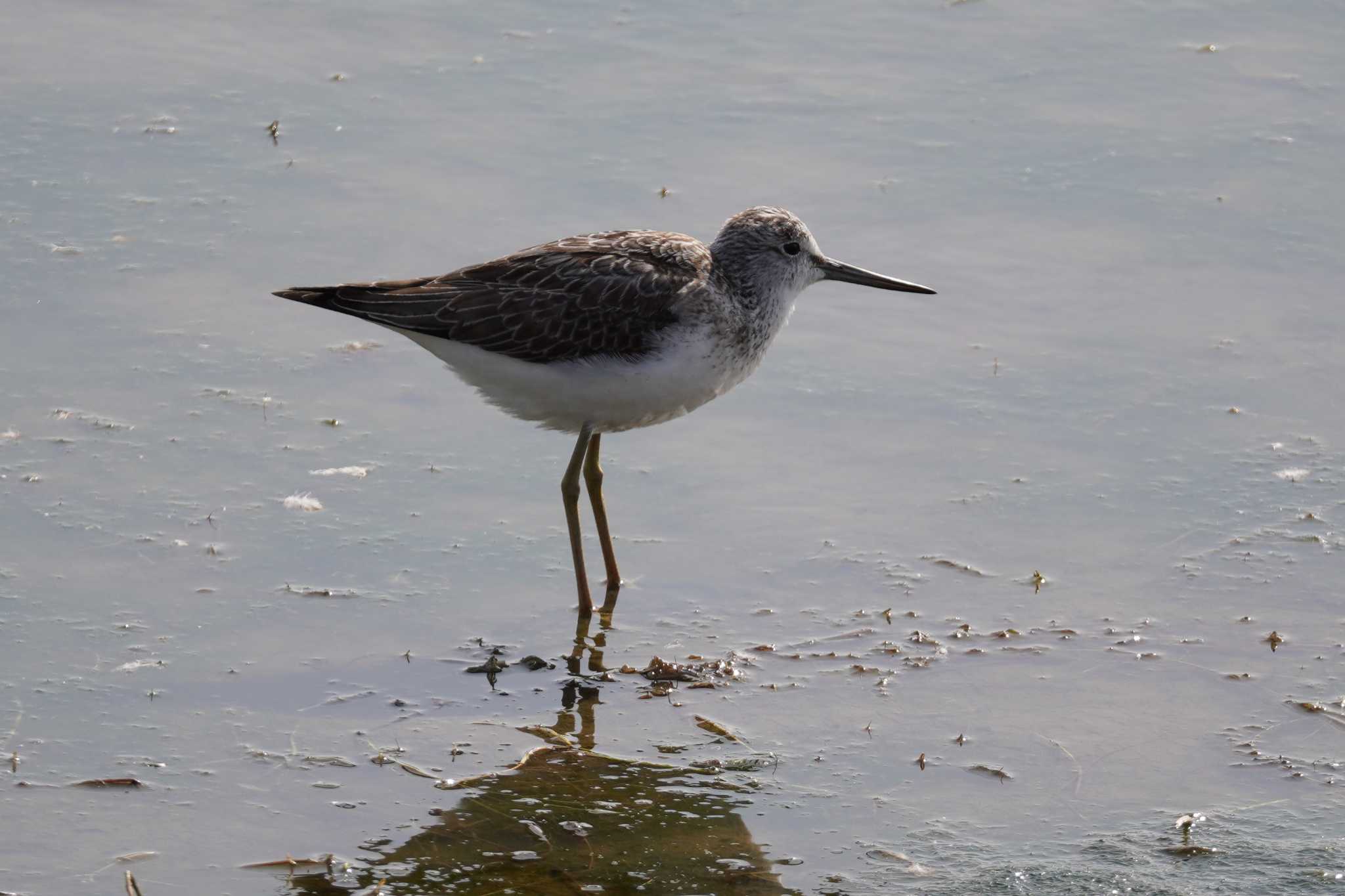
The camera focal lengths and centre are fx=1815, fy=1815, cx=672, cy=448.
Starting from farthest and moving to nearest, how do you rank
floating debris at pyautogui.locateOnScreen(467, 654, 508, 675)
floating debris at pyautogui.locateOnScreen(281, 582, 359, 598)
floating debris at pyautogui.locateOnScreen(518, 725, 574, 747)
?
floating debris at pyautogui.locateOnScreen(281, 582, 359, 598), floating debris at pyautogui.locateOnScreen(467, 654, 508, 675), floating debris at pyautogui.locateOnScreen(518, 725, 574, 747)

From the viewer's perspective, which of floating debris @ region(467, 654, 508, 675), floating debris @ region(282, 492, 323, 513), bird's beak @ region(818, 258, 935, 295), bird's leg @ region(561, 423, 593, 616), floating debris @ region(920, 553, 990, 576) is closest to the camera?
floating debris @ region(467, 654, 508, 675)

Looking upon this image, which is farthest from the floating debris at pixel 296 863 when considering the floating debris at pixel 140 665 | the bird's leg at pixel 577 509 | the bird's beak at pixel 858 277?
the bird's beak at pixel 858 277

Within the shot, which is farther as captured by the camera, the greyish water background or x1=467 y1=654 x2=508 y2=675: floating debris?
x1=467 y1=654 x2=508 y2=675: floating debris

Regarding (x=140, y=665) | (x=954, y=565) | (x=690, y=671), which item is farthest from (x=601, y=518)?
(x=140, y=665)

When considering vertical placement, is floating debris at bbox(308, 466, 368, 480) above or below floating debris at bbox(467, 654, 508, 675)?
above

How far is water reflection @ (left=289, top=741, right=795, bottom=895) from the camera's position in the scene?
541 cm

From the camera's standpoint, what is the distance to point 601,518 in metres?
7.59

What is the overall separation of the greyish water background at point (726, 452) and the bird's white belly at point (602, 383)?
0.58 metres

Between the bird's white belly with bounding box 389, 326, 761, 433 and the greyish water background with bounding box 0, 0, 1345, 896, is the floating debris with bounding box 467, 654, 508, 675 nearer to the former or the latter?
the greyish water background with bounding box 0, 0, 1345, 896

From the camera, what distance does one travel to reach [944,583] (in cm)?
738

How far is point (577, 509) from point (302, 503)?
118cm

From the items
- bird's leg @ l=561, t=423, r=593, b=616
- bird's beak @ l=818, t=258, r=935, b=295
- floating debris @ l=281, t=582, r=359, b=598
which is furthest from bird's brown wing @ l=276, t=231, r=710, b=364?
floating debris @ l=281, t=582, r=359, b=598

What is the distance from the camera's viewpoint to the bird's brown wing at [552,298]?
729 centimetres

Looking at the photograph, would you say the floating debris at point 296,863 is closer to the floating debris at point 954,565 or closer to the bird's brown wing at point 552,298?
the bird's brown wing at point 552,298
